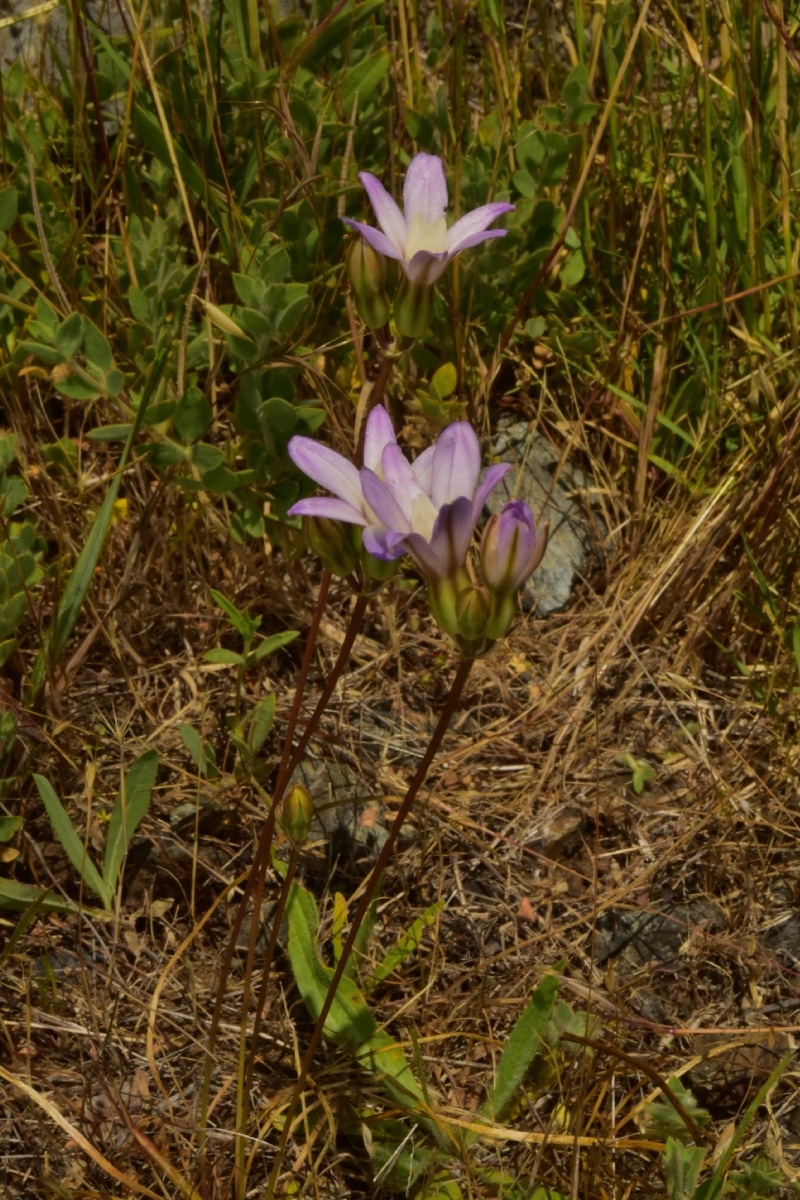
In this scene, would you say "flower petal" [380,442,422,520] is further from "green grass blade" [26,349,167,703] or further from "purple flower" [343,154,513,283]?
"green grass blade" [26,349,167,703]

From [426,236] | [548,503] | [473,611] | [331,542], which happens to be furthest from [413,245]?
[548,503]

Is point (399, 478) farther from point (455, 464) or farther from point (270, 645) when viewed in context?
point (270, 645)

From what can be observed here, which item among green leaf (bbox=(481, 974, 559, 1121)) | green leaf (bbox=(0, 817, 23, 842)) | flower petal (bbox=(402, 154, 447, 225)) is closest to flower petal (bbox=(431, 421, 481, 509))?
flower petal (bbox=(402, 154, 447, 225))

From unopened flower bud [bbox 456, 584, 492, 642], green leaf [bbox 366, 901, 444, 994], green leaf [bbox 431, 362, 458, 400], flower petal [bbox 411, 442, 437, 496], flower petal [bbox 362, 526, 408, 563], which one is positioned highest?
flower petal [bbox 362, 526, 408, 563]

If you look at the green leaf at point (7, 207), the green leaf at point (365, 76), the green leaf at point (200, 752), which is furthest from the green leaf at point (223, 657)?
the green leaf at point (365, 76)

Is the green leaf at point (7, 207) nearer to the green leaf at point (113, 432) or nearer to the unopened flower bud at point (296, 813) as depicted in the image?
the green leaf at point (113, 432)

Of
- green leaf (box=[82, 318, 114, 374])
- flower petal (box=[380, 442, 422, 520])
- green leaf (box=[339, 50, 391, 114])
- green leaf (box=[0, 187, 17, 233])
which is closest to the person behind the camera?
flower petal (box=[380, 442, 422, 520])
